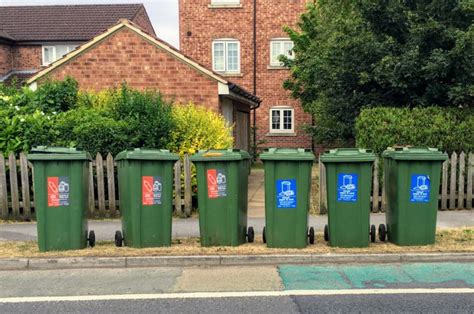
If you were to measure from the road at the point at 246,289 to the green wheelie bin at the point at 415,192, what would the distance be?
616 mm

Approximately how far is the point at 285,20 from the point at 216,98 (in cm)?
1188

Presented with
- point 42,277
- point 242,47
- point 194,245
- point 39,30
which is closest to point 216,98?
point 194,245

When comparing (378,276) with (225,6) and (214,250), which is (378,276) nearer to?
(214,250)

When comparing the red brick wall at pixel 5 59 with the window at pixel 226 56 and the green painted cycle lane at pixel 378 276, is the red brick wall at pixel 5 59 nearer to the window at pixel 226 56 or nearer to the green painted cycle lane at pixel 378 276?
the window at pixel 226 56

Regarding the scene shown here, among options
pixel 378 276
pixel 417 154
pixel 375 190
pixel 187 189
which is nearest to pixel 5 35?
pixel 187 189

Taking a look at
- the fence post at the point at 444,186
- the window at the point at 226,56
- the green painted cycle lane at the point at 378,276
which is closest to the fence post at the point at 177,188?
the green painted cycle lane at the point at 378,276

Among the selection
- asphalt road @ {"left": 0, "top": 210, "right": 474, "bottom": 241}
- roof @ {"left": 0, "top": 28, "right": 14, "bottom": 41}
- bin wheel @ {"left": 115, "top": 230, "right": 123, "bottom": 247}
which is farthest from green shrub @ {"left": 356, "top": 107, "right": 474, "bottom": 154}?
roof @ {"left": 0, "top": 28, "right": 14, "bottom": 41}

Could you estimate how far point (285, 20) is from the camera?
2222 cm

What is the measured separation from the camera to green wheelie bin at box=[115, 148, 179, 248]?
6508mm

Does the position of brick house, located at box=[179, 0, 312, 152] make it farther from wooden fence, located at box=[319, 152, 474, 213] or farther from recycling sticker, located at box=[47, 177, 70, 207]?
recycling sticker, located at box=[47, 177, 70, 207]

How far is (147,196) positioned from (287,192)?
1874mm

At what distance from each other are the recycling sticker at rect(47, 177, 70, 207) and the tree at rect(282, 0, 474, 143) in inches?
267

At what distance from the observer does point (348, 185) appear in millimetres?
6531

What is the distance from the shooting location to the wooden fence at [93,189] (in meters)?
8.91
